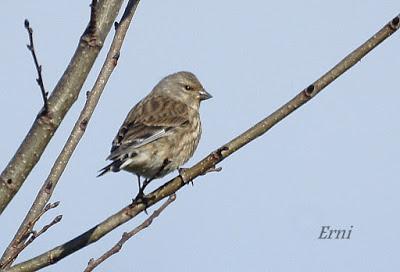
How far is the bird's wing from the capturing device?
6.24 meters

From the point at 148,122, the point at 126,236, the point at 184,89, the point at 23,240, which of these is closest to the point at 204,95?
the point at 184,89

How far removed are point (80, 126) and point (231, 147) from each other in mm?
760

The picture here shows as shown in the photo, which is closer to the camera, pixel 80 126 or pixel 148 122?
pixel 80 126

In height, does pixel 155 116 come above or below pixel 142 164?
above

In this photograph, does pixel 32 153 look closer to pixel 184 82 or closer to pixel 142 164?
pixel 142 164

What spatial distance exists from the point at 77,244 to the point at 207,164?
722mm

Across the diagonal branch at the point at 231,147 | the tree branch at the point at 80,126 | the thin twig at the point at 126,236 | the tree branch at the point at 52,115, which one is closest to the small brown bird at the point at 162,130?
the thin twig at the point at 126,236

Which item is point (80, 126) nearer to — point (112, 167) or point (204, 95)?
point (112, 167)

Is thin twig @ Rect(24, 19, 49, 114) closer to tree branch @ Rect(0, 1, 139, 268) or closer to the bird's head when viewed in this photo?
tree branch @ Rect(0, 1, 139, 268)

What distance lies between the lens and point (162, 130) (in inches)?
266

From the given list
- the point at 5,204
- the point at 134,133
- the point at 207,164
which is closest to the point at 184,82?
the point at 134,133

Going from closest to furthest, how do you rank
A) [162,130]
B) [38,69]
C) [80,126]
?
[38,69] → [80,126] → [162,130]

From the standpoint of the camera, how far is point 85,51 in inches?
123

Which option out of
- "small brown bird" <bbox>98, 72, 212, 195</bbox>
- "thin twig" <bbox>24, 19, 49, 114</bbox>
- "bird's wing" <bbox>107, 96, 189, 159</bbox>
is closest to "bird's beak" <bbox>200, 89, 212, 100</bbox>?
"small brown bird" <bbox>98, 72, 212, 195</bbox>
